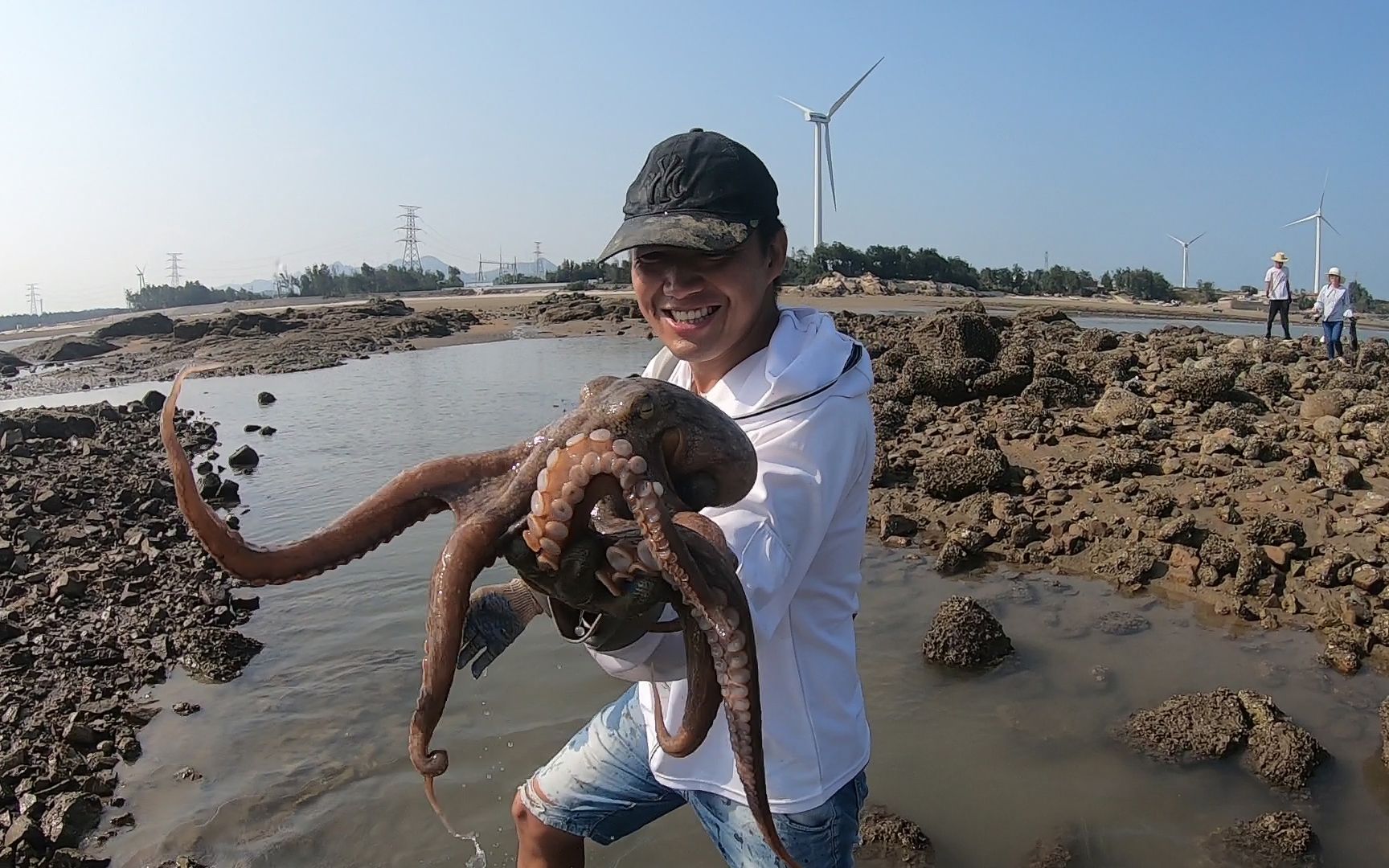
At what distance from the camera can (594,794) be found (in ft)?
9.75

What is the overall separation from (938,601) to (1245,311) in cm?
4439

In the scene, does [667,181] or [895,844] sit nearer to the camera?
[667,181]

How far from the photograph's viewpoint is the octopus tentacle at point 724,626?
1647 mm

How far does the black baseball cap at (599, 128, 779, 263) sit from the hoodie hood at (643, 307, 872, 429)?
0.30 metres

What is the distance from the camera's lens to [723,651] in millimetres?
1761

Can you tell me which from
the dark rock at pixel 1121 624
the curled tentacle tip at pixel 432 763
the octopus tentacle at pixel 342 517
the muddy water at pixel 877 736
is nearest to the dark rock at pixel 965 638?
the muddy water at pixel 877 736

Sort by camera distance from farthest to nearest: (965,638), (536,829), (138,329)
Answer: (138,329), (965,638), (536,829)

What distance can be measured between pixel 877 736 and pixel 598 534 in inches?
154

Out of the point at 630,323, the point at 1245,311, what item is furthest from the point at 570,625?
the point at 1245,311

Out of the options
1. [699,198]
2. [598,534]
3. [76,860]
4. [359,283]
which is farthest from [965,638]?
[359,283]

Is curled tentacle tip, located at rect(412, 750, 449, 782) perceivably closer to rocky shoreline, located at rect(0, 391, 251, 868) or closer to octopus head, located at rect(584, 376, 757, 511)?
octopus head, located at rect(584, 376, 757, 511)

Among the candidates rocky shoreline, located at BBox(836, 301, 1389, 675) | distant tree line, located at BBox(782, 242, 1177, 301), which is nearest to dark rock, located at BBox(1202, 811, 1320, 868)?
rocky shoreline, located at BBox(836, 301, 1389, 675)

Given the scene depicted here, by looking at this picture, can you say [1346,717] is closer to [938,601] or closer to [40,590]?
[938,601]

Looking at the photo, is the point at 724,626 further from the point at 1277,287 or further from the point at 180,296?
the point at 180,296
